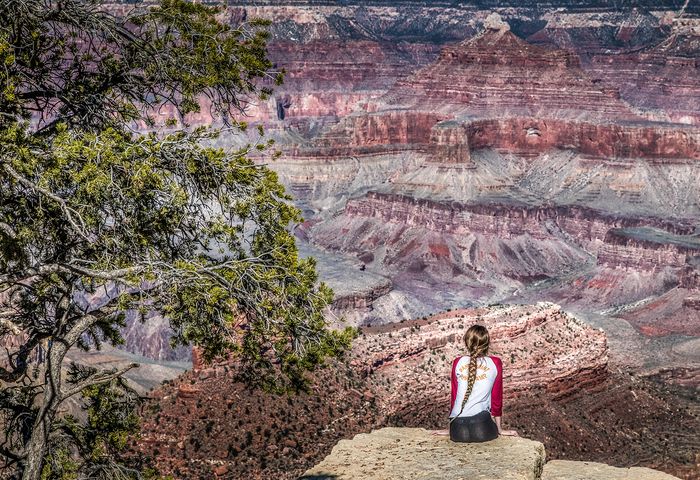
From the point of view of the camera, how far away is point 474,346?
56.3 feet

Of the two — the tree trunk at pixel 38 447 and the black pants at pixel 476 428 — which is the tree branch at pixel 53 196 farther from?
the black pants at pixel 476 428

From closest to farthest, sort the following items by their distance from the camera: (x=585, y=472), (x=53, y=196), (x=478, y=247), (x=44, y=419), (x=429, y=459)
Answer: (x=53, y=196), (x=44, y=419), (x=429, y=459), (x=585, y=472), (x=478, y=247)

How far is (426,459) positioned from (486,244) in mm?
82910

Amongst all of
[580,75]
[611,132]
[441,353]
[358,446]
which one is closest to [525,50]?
[580,75]

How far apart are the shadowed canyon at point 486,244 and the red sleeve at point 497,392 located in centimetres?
A: 248

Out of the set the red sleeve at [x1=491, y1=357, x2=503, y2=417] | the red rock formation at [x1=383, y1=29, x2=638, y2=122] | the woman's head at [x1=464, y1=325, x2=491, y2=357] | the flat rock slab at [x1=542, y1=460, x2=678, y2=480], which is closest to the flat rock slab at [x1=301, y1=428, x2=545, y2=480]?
the red sleeve at [x1=491, y1=357, x2=503, y2=417]

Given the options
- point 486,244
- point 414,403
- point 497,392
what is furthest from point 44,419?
point 486,244

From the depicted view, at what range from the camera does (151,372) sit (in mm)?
60375

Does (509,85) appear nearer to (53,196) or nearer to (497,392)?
(497,392)

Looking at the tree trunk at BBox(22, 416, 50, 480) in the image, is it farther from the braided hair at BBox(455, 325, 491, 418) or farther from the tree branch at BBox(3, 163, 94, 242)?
the braided hair at BBox(455, 325, 491, 418)

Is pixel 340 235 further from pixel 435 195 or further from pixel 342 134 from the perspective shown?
pixel 342 134

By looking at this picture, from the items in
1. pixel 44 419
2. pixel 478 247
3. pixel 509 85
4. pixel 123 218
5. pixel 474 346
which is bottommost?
pixel 478 247

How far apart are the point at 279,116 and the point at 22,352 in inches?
5838

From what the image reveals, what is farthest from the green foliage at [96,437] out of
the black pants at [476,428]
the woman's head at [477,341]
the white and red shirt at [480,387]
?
the woman's head at [477,341]
